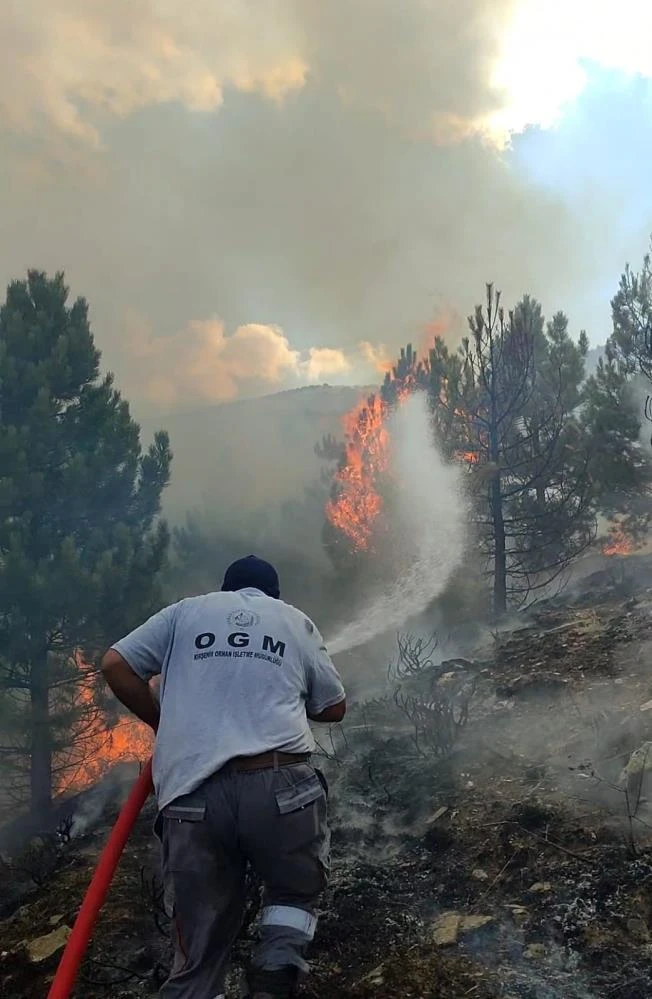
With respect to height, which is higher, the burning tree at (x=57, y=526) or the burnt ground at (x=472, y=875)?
the burning tree at (x=57, y=526)

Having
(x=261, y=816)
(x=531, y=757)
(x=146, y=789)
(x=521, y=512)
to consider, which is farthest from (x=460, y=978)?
(x=521, y=512)

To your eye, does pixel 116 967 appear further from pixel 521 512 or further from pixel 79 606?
pixel 521 512

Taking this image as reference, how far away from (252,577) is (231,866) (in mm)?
1068

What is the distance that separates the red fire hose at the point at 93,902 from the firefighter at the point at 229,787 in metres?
0.24

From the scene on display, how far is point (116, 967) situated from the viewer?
2988mm

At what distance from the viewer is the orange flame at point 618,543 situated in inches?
757

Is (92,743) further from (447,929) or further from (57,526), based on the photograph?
(447,929)

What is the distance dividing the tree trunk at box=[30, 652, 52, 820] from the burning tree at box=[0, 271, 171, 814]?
2cm

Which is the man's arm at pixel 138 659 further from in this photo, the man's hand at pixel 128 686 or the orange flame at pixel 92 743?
the orange flame at pixel 92 743

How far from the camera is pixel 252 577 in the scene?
111 inches

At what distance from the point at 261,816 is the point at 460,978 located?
1165 millimetres

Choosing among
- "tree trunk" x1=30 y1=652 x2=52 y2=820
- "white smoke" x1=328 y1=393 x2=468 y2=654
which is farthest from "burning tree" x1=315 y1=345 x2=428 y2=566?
"tree trunk" x1=30 y1=652 x2=52 y2=820

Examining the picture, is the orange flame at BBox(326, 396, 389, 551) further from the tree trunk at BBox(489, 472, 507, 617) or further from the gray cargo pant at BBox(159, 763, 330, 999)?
the gray cargo pant at BBox(159, 763, 330, 999)

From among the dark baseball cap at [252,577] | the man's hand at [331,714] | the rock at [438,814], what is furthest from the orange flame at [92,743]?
the man's hand at [331,714]
